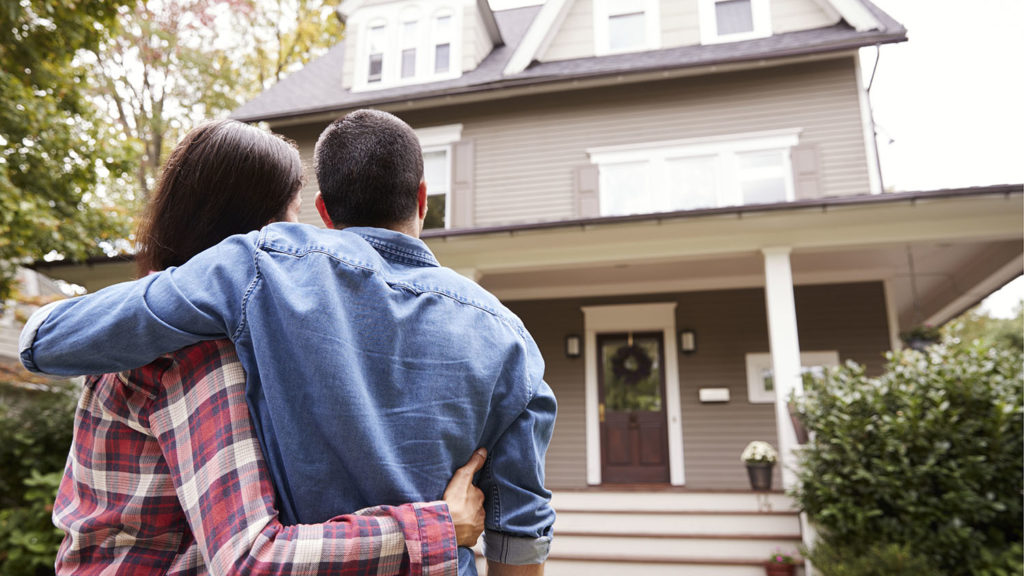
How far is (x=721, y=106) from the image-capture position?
27.1ft

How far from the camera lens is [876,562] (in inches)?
162

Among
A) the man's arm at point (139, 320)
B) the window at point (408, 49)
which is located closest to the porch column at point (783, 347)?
the man's arm at point (139, 320)

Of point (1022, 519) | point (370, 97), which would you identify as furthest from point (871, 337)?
point (370, 97)

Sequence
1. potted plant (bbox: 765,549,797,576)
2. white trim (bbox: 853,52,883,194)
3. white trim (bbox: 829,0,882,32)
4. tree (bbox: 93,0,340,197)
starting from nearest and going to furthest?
potted plant (bbox: 765,549,797,576) → white trim (bbox: 853,52,883,194) → white trim (bbox: 829,0,882,32) → tree (bbox: 93,0,340,197)

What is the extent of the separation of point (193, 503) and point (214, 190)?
1.66ft

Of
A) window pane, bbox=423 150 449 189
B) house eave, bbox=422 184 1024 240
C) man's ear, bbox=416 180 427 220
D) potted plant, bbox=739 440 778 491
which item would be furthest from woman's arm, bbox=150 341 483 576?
window pane, bbox=423 150 449 189

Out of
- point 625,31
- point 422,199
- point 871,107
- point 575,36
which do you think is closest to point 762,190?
point 871,107

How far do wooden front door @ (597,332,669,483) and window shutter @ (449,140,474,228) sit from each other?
2.48 metres

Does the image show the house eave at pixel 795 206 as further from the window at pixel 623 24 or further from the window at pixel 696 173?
the window at pixel 623 24

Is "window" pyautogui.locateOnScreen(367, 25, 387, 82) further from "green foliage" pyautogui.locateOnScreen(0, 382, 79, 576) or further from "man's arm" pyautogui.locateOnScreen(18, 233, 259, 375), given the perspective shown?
"man's arm" pyautogui.locateOnScreen(18, 233, 259, 375)

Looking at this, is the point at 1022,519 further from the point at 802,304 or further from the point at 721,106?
the point at 721,106

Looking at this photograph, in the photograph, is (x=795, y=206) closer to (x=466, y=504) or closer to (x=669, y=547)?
(x=669, y=547)

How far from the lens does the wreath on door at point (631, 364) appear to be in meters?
8.63

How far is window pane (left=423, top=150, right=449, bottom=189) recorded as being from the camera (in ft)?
29.4
